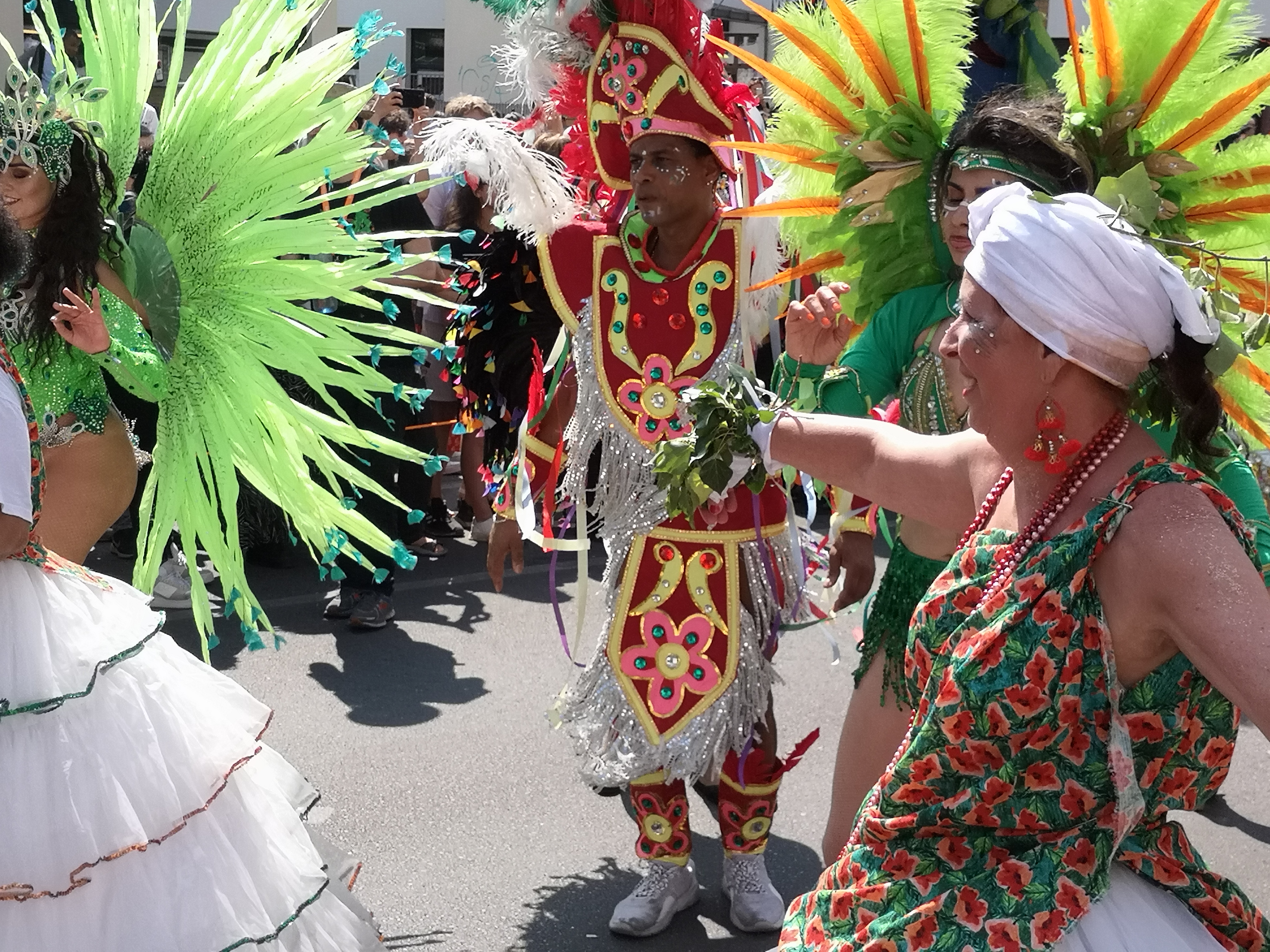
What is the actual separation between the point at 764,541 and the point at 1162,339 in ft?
6.51

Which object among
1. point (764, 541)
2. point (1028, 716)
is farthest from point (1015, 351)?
point (764, 541)

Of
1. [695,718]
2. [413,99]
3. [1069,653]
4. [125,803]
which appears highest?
[413,99]

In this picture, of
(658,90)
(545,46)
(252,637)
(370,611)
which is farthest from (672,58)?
(370,611)

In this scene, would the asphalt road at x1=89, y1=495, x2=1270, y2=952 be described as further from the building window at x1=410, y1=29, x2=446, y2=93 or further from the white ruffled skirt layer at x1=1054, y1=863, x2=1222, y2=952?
the building window at x1=410, y1=29, x2=446, y2=93

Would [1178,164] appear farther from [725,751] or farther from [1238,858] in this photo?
[1238,858]

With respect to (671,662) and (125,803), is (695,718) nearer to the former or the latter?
(671,662)

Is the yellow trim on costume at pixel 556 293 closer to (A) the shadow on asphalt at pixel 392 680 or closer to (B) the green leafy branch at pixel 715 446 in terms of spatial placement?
(B) the green leafy branch at pixel 715 446

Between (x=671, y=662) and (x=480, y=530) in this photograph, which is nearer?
(x=671, y=662)

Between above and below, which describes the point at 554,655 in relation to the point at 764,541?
below

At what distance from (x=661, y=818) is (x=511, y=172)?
5.68 ft

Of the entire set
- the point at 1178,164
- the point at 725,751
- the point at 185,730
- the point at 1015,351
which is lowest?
the point at 725,751

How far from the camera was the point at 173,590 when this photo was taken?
6492 mm

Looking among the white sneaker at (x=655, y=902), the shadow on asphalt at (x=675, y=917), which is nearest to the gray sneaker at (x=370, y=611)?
the shadow on asphalt at (x=675, y=917)

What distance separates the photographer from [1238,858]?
4180mm
